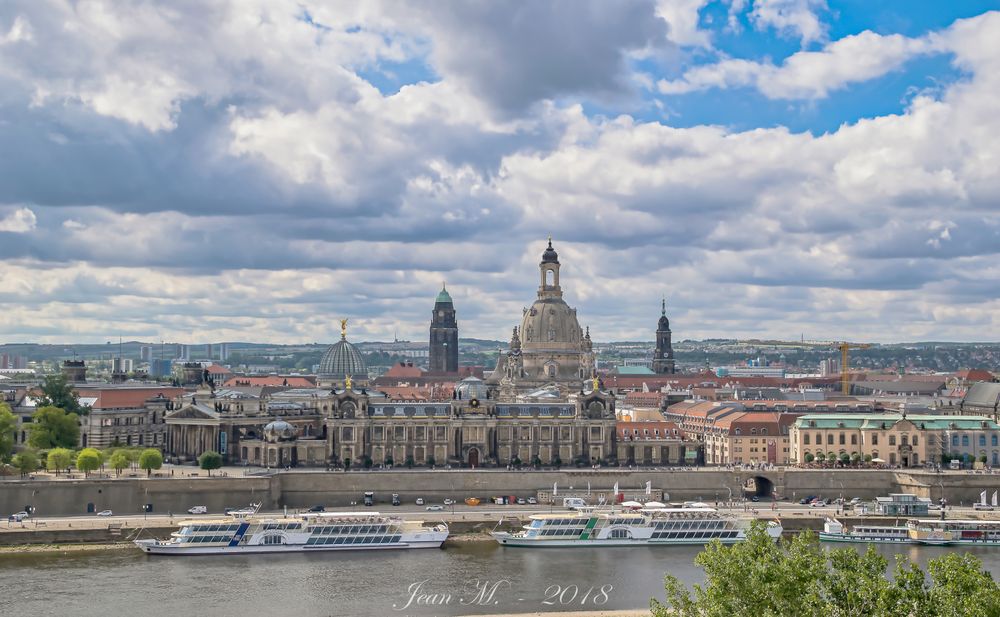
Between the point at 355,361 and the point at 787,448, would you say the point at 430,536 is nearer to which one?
the point at 787,448

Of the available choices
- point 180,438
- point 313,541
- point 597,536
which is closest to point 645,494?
point 597,536

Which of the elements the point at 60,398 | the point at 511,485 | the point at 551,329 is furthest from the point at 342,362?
the point at 511,485

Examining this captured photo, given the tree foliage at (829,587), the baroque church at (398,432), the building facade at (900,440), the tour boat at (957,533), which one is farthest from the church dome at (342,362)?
the tree foliage at (829,587)

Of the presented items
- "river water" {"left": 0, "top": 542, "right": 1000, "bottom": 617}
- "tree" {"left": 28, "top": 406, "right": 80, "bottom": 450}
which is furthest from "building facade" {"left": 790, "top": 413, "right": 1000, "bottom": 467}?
"tree" {"left": 28, "top": 406, "right": 80, "bottom": 450}

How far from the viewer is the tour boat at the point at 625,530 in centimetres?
8638

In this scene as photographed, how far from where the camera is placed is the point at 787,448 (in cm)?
12125

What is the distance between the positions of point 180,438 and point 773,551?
77859mm

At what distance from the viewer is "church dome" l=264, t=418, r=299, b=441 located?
4537 inches

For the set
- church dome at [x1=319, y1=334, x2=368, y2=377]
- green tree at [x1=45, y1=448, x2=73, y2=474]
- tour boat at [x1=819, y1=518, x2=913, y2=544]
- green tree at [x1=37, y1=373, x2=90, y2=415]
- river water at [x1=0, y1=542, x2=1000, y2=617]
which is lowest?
river water at [x1=0, y1=542, x2=1000, y2=617]

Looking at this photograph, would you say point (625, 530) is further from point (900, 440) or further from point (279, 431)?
point (900, 440)

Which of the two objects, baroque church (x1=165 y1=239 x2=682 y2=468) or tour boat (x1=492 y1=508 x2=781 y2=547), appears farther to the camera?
baroque church (x1=165 y1=239 x2=682 y2=468)

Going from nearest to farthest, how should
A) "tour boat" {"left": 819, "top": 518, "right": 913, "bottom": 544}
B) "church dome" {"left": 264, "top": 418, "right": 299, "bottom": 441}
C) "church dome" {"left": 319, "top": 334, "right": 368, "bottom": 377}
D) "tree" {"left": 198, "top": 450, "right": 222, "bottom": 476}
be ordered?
"tour boat" {"left": 819, "top": 518, "right": 913, "bottom": 544}
"tree" {"left": 198, "top": 450, "right": 222, "bottom": 476}
"church dome" {"left": 264, "top": 418, "right": 299, "bottom": 441}
"church dome" {"left": 319, "top": 334, "right": 368, "bottom": 377}

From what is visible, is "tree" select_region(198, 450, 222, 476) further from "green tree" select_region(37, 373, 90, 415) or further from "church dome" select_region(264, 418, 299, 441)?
"green tree" select_region(37, 373, 90, 415)

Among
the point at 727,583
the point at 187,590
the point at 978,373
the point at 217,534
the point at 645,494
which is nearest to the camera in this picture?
the point at 727,583
